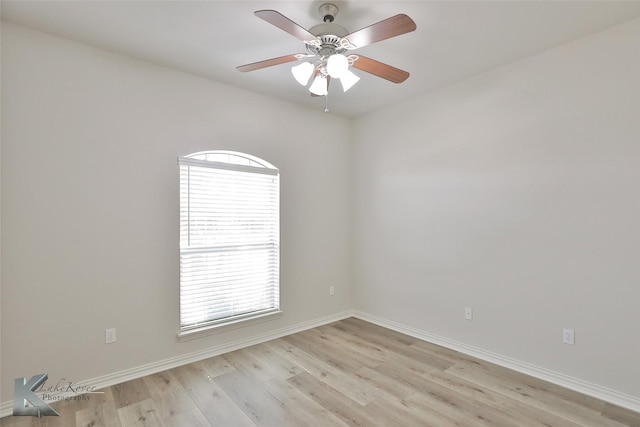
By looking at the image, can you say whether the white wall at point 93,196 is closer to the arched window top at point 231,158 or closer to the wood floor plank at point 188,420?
the arched window top at point 231,158

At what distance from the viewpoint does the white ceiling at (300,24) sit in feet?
6.97

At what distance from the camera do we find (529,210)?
2.82 meters

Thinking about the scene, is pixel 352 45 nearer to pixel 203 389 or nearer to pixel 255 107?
pixel 255 107

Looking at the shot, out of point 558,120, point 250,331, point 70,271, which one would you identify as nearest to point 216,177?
point 70,271

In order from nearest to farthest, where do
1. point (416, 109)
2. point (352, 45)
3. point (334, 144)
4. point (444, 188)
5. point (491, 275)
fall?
point (352, 45), point (491, 275), point (444, 188), point (416, 109), point (334, 144)

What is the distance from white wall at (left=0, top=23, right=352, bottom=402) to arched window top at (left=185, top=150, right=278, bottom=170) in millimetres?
71

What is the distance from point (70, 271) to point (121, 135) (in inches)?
45.3

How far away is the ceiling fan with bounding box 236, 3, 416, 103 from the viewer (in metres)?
1.75

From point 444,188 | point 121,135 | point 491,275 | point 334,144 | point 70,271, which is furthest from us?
point 334,144

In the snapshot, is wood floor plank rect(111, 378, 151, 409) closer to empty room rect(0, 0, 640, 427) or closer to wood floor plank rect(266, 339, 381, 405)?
empty room rect(0, 0, 640, 427)

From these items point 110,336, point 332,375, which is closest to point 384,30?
point 332,375

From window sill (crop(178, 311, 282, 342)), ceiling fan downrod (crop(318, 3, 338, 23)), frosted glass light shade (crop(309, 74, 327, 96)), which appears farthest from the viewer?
window sill (crop(178, 311, 282, 342))

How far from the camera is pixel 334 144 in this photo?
171 inches

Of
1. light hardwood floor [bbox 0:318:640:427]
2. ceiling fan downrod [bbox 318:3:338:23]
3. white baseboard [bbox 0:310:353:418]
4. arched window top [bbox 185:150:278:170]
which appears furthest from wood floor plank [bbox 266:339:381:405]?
ceiling fan downrod [bbox 318:3:338:23]
